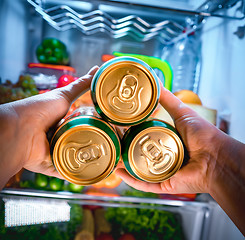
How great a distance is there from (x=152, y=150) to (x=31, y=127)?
0.36 meters

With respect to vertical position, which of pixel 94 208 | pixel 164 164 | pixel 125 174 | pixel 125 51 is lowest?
pixel 94 208

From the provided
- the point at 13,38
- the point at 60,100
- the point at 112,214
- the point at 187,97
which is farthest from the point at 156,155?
the point at 13,38

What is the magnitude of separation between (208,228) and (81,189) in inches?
28.8

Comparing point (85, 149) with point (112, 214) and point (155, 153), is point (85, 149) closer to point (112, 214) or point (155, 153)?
point (155, 153)

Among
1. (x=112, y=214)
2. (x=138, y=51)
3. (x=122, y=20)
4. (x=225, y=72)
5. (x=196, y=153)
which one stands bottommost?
(x=112, y=214)

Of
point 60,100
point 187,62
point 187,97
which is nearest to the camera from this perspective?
point 60,100

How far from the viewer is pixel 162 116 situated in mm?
1014

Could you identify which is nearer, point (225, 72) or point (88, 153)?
point (88, 153)

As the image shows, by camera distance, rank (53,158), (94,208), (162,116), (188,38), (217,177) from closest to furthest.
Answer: (53,158), (217,177), (162,116), (188,38), (94,208)

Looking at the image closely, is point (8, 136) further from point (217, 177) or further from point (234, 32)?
point (234, 32)

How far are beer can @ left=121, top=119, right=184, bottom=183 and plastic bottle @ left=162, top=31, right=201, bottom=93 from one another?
82 cm

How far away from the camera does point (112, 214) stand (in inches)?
51.4

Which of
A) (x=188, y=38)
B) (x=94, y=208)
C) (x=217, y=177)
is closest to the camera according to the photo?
(x=217, y=177)

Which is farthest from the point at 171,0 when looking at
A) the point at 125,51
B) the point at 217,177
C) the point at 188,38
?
the point at 217,177
